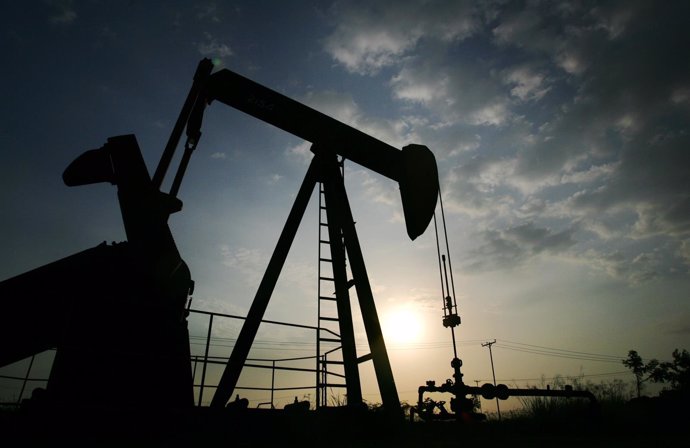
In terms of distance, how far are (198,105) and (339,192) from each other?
2.86m

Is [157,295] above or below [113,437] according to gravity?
above

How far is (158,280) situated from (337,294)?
8.46ft

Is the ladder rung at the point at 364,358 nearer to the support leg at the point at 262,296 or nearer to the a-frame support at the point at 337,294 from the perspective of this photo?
the a-frame support at the point at 337,294

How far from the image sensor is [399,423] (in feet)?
14.4

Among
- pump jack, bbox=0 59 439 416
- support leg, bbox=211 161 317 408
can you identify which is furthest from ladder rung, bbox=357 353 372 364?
support leg, bbox=211 161 317 408

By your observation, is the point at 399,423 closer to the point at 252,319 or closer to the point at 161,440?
the point at 252,319

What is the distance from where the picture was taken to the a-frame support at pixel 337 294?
4.75 meters

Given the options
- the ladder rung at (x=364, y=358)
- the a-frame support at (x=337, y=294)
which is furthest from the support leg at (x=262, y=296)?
the ladder rung at (x=364, y=358)

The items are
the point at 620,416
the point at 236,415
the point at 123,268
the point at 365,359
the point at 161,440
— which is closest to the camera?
the point at 161,440

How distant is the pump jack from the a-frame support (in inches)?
0.6

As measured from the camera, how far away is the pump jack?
428 centimetres

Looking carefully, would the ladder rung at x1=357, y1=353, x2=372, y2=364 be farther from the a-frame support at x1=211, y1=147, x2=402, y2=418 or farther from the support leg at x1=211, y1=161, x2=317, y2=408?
the support leg at x1=211, y1=161, x2=317, y2=408

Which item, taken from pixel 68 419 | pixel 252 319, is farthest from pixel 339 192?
pixel 68 419

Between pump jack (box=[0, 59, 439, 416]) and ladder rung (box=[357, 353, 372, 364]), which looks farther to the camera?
ladder rung (box=[357, 353, 372, 364])
